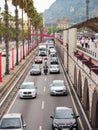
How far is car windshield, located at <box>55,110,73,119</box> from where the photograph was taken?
2545cm

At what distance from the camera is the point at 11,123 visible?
22953mm

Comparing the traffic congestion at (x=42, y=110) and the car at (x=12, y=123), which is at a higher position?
the car at (x=12, y=123)

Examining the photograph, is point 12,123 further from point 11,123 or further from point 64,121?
point 64,121

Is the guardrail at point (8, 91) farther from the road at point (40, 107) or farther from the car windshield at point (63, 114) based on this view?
the car windshield at point (63, 114)

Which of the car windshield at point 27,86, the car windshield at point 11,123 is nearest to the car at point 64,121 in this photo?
the car windshield at point 11,123

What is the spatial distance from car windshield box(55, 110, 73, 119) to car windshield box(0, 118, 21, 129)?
347 centimetres

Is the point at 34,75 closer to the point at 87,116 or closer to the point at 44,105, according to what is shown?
the point at 44,105

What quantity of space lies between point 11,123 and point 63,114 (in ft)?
→ 13.9

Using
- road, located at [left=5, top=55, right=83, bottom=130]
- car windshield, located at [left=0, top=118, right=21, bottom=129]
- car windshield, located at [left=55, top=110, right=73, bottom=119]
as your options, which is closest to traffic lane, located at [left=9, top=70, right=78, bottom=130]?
road, located at [left=5, top=55, right=83, bottom=130]

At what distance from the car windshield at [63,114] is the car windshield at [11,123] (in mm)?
3475

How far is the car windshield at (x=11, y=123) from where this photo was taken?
22625 mm

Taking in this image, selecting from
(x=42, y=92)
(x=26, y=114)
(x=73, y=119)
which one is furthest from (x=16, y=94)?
(x=73, y=119)

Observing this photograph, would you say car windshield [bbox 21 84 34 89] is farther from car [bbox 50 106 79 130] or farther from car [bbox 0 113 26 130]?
car [bbox 0 113 26 130]

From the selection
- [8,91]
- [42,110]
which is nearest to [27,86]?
[8,91]
